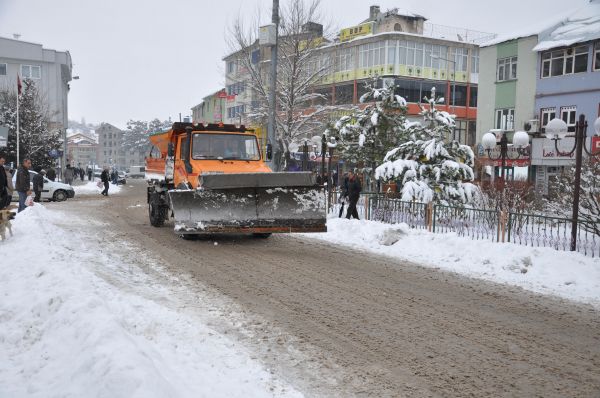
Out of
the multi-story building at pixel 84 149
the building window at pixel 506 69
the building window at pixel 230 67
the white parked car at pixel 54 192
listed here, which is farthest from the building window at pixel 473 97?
the multi-story building at pixel 84 149

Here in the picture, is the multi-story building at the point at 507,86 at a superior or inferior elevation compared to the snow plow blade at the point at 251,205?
superior

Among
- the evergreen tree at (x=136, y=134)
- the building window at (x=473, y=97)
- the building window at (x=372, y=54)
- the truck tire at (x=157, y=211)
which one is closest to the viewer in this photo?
the truck tire at (x=157, y=211)

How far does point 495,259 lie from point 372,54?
126 ft

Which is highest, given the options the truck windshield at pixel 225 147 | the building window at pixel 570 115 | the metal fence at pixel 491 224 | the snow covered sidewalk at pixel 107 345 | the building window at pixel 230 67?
the building window at pixel 230 67

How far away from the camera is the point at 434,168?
626 inches

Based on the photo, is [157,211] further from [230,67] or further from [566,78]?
[566,78]

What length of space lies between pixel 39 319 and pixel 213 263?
4.01 meters

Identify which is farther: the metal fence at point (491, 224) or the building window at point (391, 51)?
the building window at point (391, 51)

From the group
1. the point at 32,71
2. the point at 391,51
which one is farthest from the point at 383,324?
the point at 32,71

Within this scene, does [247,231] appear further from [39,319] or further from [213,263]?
[39,319]

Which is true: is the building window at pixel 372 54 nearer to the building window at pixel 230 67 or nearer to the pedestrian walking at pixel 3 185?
the building window at pixel 230 67

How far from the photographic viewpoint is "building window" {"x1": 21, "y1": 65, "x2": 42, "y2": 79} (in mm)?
58250

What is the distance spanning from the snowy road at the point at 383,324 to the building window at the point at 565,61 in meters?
23.0

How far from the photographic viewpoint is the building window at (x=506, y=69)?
31281 mm
